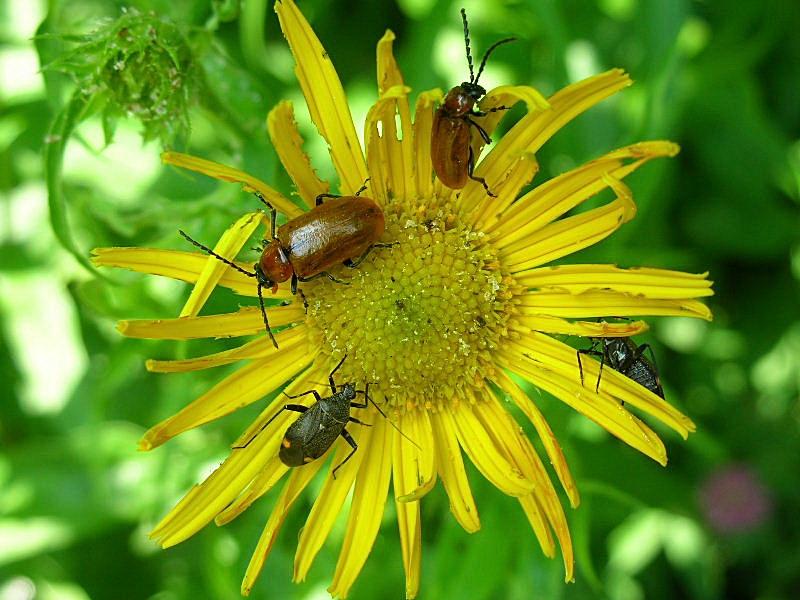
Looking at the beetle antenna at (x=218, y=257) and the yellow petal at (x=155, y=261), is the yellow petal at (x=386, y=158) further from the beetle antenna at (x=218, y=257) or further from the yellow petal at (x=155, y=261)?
the yellow petal at (x=155, y=261)

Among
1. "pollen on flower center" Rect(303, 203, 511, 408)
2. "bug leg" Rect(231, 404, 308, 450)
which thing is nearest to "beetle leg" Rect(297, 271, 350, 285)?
"pollen on flower center" Rect(303, 203, 511, 408)

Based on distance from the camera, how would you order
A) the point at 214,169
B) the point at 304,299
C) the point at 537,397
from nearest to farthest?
the point at 214,169 < the point at 304,299 < the point at 537,397

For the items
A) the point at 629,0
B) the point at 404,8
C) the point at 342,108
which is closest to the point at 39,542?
the point at 342,108

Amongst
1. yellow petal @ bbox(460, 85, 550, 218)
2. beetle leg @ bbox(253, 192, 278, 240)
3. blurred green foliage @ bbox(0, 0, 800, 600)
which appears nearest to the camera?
yellow petal @ bbox(460, 85, 550, 218)

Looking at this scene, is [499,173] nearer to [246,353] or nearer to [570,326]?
[570,326]

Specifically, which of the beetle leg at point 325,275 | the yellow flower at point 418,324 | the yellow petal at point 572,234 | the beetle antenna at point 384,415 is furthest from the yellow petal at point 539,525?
the beetle leg at point 325,275

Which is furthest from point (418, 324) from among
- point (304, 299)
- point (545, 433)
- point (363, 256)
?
point (545, 433)

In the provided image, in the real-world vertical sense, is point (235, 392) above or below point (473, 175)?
below

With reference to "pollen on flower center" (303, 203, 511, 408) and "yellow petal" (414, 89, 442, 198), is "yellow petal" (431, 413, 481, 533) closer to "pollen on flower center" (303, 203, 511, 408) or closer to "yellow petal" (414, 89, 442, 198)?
"pollen on flower center" (303, 203, 511, 408)
